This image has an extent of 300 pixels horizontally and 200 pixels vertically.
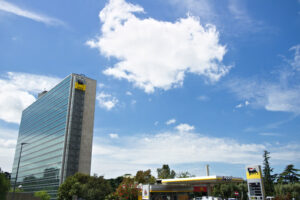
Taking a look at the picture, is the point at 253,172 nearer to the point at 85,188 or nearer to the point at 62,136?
the point at 85,188

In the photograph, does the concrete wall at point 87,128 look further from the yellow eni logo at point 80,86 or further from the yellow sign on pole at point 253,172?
the yellow sign on pole at point 253,172

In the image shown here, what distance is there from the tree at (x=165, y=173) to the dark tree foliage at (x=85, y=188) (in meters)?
42.5

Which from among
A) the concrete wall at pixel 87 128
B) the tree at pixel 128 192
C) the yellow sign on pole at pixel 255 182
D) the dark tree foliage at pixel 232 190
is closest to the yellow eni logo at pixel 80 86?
the concrete wall at pixel 87 128

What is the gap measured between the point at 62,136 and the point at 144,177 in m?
39.7

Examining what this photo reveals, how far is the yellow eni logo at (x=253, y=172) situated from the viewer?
36719mm

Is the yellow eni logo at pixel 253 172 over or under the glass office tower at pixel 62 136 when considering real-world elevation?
under

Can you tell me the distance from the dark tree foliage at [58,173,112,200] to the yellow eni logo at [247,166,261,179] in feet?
128

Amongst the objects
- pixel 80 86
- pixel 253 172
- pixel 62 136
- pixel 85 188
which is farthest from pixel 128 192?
pixel 80 86

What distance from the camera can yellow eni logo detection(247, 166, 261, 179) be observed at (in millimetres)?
36719

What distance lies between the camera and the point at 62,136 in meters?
96.0

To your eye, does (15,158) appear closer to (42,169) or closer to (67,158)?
(42,169)

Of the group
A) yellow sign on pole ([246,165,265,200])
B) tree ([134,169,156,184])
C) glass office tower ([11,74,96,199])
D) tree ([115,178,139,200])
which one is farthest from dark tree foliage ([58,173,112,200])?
yellow sign on pole ([246,165,265,200])

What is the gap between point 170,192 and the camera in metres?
58.7

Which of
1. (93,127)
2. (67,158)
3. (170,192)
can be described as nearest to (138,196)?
(170,192)
